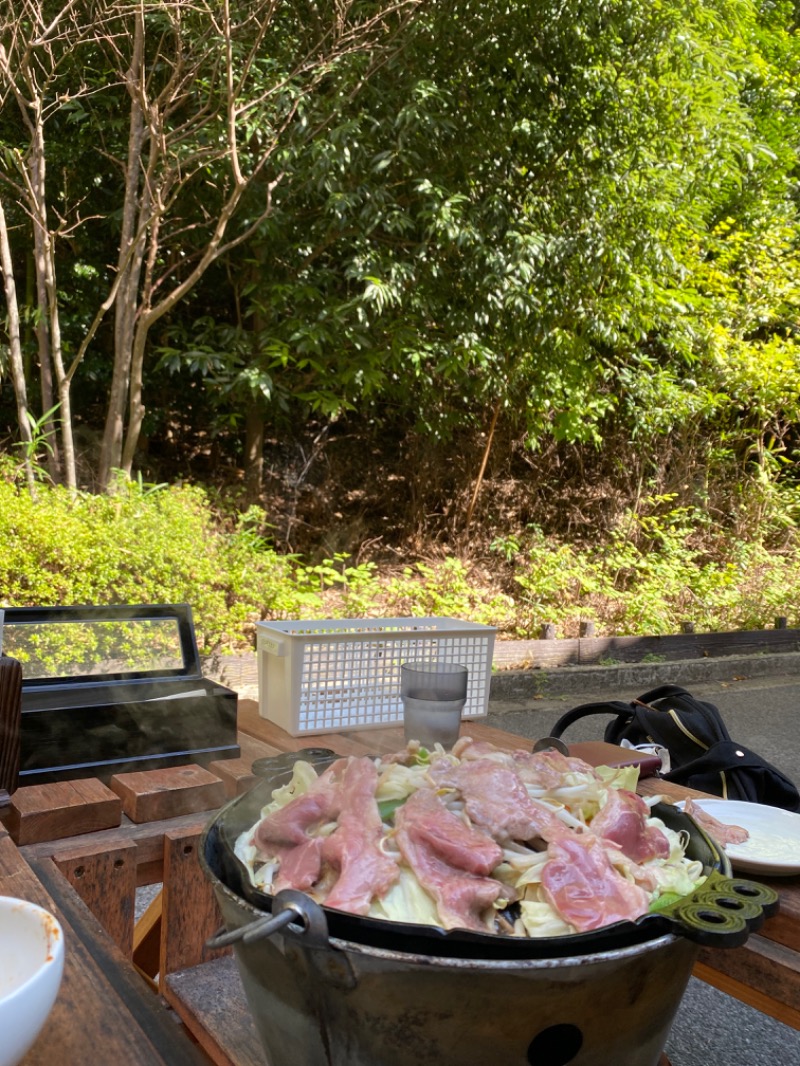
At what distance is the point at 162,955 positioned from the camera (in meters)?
1.32

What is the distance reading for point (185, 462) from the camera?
830 cm

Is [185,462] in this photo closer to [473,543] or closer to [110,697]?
[473,543]

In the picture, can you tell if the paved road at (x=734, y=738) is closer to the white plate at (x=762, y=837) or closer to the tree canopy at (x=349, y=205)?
the white plate at (x=762, y=837)

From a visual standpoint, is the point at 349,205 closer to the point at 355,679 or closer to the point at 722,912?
the point at 355,679

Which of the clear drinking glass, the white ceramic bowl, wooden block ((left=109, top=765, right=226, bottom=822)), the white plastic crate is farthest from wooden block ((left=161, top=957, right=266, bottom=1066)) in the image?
the white plastic crate

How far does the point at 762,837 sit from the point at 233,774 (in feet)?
3.16

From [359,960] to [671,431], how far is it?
925cm

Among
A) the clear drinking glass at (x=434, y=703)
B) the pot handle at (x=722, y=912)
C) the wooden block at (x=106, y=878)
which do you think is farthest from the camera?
the clear drinking glass at (x=434, y=703)

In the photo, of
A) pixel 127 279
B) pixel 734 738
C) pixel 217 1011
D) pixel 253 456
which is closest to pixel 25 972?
pixel 217 1011

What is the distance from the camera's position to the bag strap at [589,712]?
186 cm

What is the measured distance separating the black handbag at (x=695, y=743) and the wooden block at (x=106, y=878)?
3.05 ft

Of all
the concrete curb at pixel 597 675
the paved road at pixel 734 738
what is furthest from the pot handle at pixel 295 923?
the concrete curb at pixel 597 675

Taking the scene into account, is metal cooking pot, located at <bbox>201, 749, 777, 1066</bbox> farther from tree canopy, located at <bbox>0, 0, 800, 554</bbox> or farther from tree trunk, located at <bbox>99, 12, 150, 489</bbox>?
tree trunk, located at <bbox>99, 12, 150, 489</bbox>

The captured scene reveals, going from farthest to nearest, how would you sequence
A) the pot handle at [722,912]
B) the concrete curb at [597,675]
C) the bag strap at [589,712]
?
the concrete curb at [597,675]
the bag strap at [589,712]
the pot handle at [722,912]
